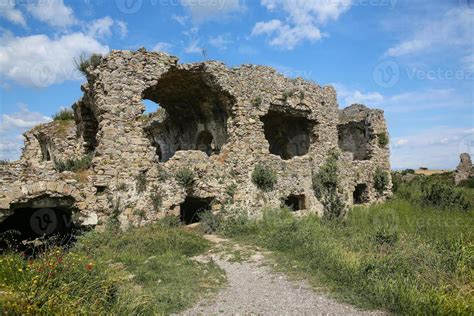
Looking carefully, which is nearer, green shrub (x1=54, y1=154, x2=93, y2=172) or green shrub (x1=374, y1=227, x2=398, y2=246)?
green shrub (x1=374, y1=227, x2=398, y2=246)

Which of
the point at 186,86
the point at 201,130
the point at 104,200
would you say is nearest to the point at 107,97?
the point at 104,200

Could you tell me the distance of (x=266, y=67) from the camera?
14.7 meters

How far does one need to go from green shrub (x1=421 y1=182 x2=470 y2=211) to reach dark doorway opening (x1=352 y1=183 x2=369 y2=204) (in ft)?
8.26

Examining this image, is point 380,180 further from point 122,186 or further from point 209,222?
point 122,186

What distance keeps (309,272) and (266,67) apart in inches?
378

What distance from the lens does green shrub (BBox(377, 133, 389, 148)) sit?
61.0 ft

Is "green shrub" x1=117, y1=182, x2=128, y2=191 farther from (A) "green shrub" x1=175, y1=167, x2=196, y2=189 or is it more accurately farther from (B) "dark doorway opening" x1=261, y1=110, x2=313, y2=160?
(B) "dark doorway opening" x1=261, y1=110, x2=313, y2=160

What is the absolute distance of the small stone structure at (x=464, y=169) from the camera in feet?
101

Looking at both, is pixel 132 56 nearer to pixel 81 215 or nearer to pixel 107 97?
pixel 107 97

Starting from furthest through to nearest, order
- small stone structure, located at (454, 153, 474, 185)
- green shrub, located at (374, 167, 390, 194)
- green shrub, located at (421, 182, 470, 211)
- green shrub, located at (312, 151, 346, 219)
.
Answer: small stone structure, located at (454, 153, 474, 185)
green shrub, located at (374, 167, 390, 194)
green shrub, located at (312, 151, 346, 219)
green shrub, located at (421, 182, 470, 211)

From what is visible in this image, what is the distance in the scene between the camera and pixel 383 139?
61.0 feet

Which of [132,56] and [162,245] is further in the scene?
[132,56]

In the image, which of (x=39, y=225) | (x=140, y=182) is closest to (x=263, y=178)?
(x=140, y=182)

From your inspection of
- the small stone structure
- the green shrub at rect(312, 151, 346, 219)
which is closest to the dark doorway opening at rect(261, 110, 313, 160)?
the green shrub at rect(312, 151, 346, 219)
